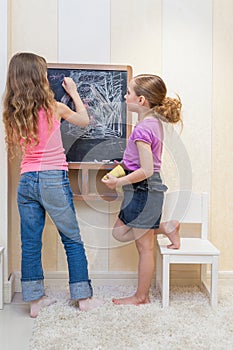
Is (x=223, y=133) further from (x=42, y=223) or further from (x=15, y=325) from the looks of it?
(x=15, y=325)

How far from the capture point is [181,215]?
114 inches

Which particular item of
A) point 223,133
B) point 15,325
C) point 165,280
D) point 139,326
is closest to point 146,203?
point 165,280

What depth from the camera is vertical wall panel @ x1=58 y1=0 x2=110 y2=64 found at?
9.42ft

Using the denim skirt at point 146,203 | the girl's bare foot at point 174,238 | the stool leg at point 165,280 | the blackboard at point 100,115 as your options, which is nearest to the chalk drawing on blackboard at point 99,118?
the blackboard at point 100,115

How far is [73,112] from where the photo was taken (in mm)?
2615

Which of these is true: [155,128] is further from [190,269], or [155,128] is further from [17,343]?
[17,343]

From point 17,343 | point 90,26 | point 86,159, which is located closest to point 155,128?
point 86,159

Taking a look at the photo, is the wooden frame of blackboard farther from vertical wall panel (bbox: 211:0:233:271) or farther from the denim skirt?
vertical wall panel (bbox: 211:0:233:271)

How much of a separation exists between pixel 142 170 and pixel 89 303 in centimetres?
72

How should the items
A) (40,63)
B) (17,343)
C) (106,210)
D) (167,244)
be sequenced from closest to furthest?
(17,343)
(40,63)
(167,244)
(106,210)

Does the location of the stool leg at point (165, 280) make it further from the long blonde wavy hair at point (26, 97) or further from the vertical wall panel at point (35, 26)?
the vertical wall panel at point (35, 26)

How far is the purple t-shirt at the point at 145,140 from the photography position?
2527 mm

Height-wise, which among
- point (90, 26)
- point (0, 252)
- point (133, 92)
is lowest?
point (0, 252)

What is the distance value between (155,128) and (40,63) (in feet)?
2.12
